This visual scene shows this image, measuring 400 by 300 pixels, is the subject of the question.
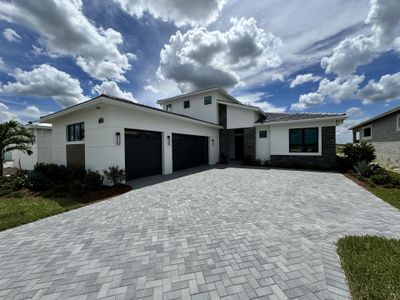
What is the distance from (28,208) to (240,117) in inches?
580

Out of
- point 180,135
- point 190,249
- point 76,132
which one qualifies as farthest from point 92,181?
point 180,135

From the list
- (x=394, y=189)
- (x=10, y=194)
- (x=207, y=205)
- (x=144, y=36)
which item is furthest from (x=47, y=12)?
(x=394, y=189)

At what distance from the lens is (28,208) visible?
5312mm

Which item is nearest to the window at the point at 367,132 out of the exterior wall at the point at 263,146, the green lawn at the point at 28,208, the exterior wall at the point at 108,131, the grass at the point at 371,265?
the exterior wall at the point at 263,146

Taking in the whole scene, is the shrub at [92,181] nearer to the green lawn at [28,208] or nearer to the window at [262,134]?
the green lawn at [28,208]

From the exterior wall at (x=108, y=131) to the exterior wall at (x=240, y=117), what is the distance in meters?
6.78

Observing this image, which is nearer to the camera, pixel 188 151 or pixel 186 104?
pixel 188 151

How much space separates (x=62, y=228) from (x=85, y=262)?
1816mm

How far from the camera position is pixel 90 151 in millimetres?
8930

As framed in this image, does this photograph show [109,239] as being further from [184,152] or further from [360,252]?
[184,152]

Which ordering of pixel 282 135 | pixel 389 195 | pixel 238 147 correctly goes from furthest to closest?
pixel 238 147 < pixel 282 135 < pixel 389 195

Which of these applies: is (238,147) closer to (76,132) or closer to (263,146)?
(263,146)

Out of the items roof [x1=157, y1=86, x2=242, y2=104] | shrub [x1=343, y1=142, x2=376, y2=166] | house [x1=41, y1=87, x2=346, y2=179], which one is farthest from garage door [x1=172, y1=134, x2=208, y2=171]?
shrub [x1=343, y1=142, x2=376, y2=166]

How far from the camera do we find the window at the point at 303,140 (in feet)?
43.8
